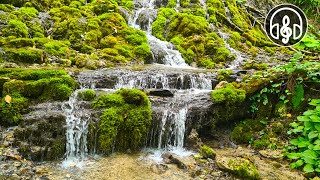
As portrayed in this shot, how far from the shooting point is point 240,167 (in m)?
5.73

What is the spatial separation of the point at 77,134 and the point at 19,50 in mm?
5240

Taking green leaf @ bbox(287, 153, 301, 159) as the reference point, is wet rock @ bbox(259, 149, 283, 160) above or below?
below

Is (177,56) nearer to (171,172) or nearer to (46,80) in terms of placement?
(46,80)

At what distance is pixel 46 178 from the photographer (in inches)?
214

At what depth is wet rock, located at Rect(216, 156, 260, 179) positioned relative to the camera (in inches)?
223

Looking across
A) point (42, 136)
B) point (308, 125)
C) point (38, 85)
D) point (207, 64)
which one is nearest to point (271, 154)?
point (308, 125)

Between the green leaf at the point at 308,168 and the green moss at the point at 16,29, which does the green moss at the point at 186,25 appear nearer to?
the green moss at the point at 16,29

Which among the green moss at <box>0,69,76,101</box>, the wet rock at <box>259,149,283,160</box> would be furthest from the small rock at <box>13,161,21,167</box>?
the wet rock at <box>259,149,283,160</box>

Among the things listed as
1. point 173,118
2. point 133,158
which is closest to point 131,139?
point 133,158

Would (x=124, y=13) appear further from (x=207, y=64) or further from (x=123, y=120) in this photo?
(x=123, y=120)

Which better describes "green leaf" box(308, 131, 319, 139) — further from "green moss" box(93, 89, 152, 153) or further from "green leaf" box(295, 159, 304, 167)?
"green moss" box(93, 89, 152, 153)

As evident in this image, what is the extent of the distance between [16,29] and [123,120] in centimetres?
760

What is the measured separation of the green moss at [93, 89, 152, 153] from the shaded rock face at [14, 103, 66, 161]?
961mm

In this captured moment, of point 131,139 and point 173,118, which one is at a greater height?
point 173,118
